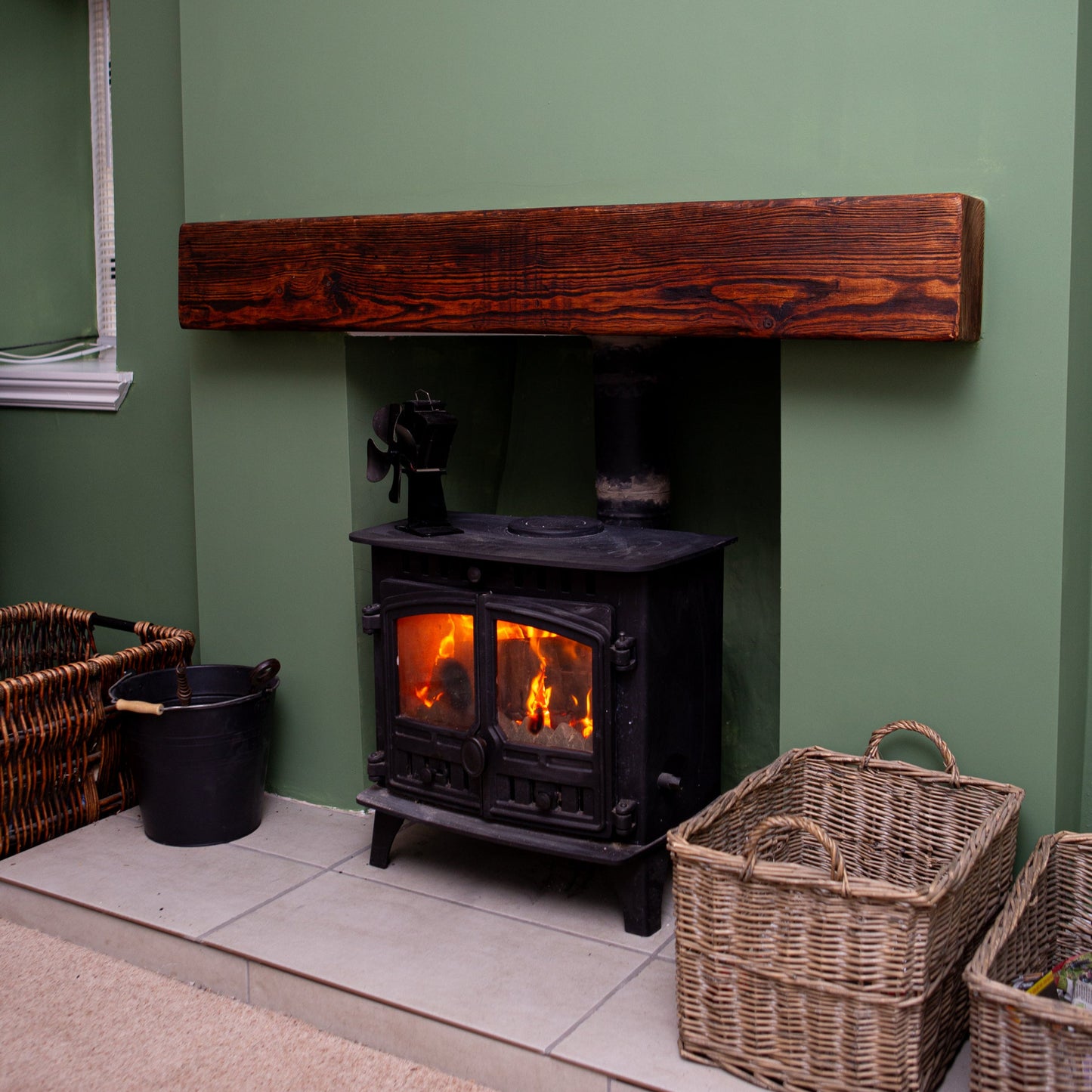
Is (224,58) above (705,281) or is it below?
above

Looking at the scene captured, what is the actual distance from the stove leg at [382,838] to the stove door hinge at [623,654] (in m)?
0.63

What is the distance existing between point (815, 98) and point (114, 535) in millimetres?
2041

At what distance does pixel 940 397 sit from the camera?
1998mm

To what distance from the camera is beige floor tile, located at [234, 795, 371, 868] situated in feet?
8.48

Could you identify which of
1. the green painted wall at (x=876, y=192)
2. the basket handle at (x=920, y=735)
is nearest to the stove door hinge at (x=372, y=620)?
the green painted wall at (x=876, y=192)

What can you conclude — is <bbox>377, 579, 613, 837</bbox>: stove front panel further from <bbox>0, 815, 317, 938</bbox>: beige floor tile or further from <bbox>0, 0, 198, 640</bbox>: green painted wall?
<bbox>0, 0, 198, 640</bbox>: green painted wall

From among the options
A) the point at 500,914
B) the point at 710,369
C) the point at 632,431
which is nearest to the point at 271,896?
the point at 500,914

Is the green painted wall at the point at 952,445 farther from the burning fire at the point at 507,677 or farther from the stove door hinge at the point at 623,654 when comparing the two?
the burning fire at the point at 507,677

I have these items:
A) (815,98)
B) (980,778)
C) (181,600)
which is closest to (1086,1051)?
(980,778)

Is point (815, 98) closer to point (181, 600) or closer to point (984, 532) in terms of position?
point (984, 532)

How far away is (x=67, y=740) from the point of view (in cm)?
265

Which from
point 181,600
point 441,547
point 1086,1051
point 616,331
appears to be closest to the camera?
point 1086,1051

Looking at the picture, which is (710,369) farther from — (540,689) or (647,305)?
(540,689)

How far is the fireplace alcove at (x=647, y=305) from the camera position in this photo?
6.33ft
